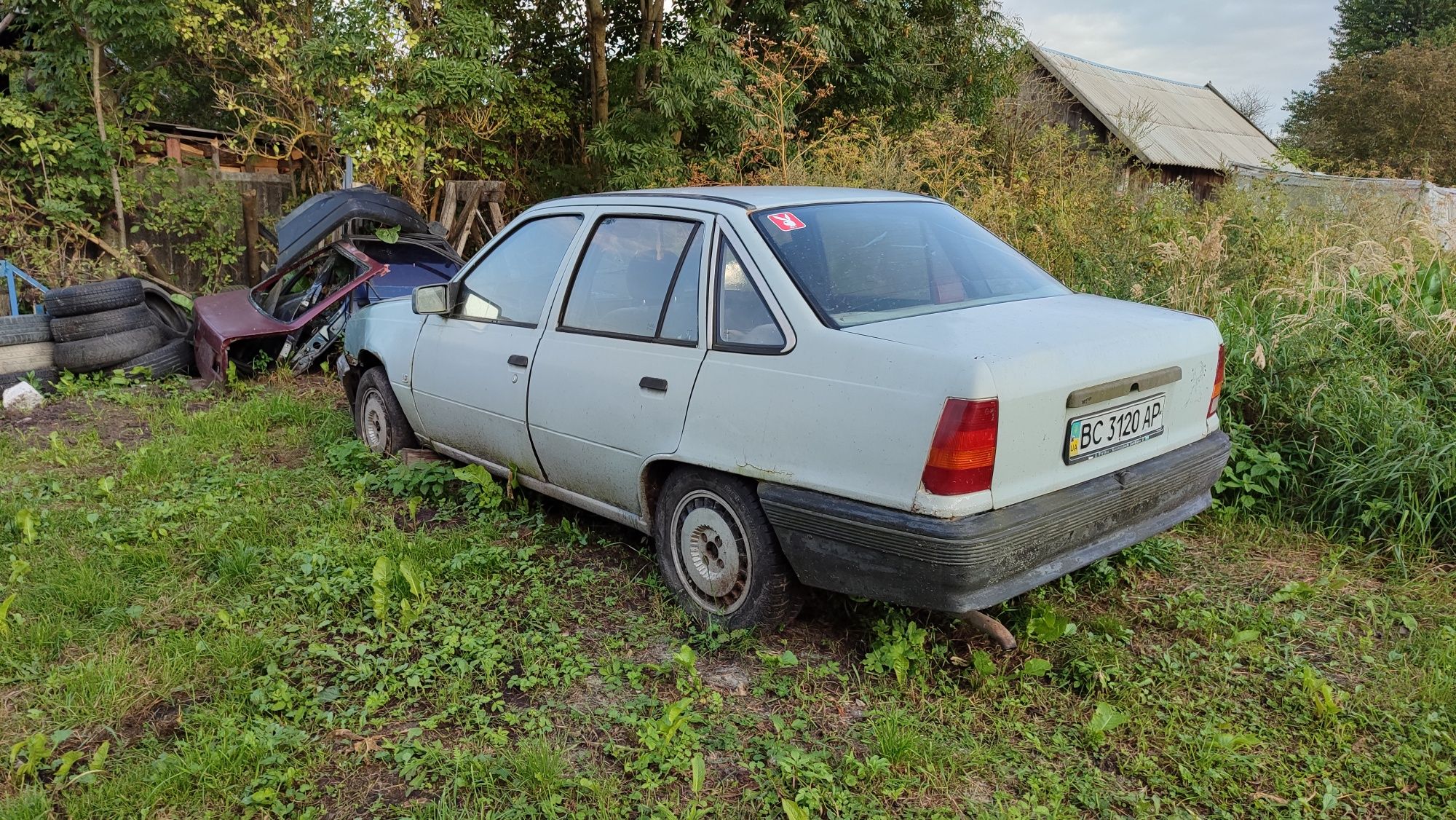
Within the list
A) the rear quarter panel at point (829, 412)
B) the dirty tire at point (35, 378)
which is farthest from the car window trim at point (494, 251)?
the dirty tire at point (35, 378)

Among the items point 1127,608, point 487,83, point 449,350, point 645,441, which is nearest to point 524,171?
point 487,83

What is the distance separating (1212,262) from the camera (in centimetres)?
559

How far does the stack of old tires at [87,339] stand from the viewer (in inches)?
293

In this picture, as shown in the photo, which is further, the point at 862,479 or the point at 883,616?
the point at 883,616

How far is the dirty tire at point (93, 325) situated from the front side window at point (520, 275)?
196 inches

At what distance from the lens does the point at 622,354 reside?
3602mm

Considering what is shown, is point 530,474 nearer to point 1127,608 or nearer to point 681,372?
point 681,372

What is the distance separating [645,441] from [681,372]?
1.05 ft

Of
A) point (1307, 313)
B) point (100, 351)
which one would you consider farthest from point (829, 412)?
point (100, 351)

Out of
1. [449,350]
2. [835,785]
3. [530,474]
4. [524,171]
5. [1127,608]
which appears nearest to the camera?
[835,785]

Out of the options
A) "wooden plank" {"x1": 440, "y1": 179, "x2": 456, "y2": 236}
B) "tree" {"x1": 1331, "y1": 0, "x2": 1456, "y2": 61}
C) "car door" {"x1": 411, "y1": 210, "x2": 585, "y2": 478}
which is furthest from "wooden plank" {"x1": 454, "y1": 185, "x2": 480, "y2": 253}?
"tree" {"x1": 1331, "y1": 0, "x2": 1456, "y2": 61}

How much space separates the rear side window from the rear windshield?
14 centimetres

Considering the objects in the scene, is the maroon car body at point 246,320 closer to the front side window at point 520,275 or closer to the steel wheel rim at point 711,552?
the front side window at point 520,275

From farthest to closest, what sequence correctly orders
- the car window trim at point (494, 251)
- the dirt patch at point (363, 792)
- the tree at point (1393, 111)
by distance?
the tree at point (1393, 111) → the car window trim at point (494, 251) → the dirt patch at point (363, 792)
